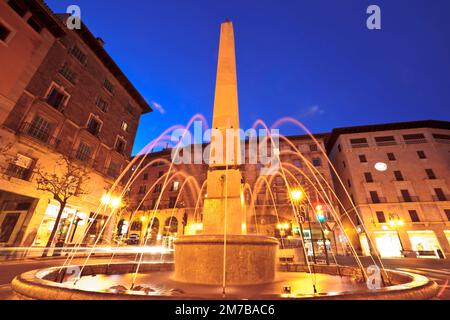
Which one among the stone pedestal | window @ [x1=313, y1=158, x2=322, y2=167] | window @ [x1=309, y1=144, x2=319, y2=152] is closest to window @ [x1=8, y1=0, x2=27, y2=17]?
the stone pedestal

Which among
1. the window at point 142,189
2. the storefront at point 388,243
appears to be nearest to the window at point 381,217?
the storefront at point 388,243

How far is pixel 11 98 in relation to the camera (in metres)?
14.6

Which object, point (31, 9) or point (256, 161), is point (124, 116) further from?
point (256, 161)

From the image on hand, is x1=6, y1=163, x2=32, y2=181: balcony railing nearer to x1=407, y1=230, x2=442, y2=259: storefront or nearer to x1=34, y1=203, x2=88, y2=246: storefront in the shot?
x1=34, y1=203, x2=88, y2=246: storefront

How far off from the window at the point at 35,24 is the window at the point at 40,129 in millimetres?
7419

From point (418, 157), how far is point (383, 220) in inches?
460

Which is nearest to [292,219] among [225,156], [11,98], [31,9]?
[225,156]

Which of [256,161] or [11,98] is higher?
[256,161]

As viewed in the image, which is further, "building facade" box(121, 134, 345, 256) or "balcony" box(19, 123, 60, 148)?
"building facade" box(121, 134, 345, 256)

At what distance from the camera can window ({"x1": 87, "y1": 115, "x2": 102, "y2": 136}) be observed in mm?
21352

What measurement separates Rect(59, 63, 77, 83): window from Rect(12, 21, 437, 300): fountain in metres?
19.6

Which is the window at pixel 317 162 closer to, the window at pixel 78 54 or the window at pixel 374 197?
the window at pixel 374 197

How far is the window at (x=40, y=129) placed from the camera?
16.1m

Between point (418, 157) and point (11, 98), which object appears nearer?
point (11, 98)
